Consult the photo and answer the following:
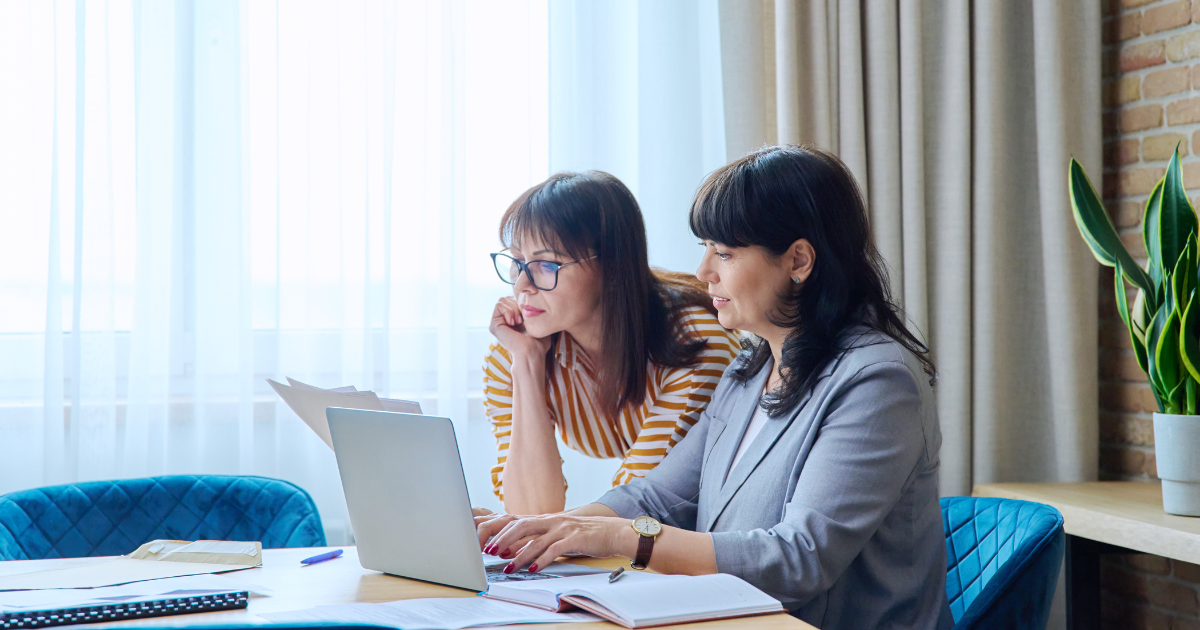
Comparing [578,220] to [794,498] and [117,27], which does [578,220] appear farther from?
[117,27]

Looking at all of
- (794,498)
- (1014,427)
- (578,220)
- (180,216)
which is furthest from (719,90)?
(794,498)

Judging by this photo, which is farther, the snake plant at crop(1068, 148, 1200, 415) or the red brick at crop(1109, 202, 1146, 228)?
the red brick at crop(1109, 202, 1146, 228)

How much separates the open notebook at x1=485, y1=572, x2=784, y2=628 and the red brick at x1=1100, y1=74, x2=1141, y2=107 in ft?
7.14

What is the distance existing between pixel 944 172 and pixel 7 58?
2.41 metres

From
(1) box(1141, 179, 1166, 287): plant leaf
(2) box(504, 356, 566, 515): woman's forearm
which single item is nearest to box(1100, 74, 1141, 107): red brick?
(1) box(1141, 179, 1166, 287): plant leaf

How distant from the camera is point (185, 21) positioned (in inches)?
91.4

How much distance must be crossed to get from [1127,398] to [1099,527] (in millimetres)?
658

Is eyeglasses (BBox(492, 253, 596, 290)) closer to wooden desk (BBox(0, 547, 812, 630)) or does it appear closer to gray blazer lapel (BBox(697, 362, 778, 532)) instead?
gray blazer lapel (BBox(697, 362, 778, 532))

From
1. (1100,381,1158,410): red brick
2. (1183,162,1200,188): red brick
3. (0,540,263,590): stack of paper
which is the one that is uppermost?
(1183,162,1200,188): red brick

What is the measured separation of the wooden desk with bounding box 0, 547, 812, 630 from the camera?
954mm

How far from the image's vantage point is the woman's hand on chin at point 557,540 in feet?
3.92

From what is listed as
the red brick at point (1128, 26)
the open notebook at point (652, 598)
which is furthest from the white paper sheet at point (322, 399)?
the red brick at point (1128, 26)

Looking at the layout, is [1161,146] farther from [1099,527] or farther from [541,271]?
[541,271]

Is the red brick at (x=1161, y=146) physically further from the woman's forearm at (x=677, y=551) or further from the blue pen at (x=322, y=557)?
the blue pen at (x=322, y=557)
